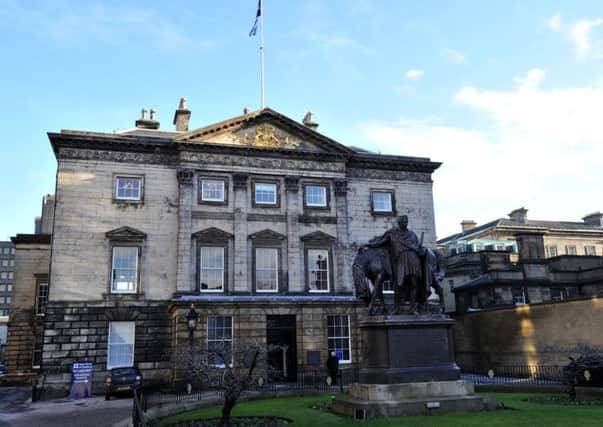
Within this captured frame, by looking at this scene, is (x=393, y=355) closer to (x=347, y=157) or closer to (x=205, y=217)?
(x=205, y=217)

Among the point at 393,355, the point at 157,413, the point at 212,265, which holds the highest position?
the point at 212,265

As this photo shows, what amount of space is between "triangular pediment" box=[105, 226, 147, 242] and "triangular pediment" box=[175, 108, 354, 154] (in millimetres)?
5892

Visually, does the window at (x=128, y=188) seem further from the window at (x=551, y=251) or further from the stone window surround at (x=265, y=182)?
the window at (x=551, y=251)

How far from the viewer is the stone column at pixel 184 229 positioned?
30.1m

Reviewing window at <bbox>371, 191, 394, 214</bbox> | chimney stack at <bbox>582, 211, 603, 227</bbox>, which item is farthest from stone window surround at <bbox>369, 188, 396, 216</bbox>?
chimney stack at <bbox>582, 211, 603, 227</bbox>

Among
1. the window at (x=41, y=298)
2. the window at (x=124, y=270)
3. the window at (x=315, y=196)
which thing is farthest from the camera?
the window at (x=41, y=298)

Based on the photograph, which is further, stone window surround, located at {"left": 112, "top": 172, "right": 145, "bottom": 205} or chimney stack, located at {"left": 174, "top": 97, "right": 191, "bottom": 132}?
chimney stack, located at {"left": 174, "top": 97, "right": 191, "bottom": 132}

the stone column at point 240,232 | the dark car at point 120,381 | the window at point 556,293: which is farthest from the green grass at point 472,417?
the window at point 556,293

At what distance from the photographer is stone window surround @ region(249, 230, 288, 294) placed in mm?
31688

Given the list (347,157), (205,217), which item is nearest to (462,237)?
(347,157)

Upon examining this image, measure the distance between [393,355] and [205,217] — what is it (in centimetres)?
1957

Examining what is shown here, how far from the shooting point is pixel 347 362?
31.0 m

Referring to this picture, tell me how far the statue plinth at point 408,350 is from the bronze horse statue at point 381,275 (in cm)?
65

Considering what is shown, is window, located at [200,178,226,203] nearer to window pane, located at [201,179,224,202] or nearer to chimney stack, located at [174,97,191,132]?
window pane, located at [201,179,224,202]
